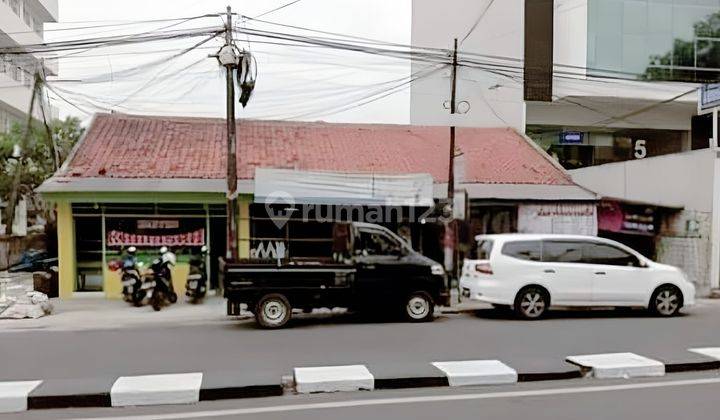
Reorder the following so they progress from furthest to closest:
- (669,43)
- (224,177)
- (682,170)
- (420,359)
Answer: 1. (669,43)
2. (682,170)
3. (224,177)
4. (420,359)

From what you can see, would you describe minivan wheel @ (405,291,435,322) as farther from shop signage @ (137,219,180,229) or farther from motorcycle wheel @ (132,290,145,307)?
shop signage @ (137,219,180,229)

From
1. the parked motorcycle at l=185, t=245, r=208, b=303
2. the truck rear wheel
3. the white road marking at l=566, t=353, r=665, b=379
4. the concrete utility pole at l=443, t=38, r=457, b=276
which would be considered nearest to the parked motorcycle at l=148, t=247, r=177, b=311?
the parked motorcycle at l=185, t=245, r=208, b=303

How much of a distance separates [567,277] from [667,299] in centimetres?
210

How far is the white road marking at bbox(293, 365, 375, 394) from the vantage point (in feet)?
20.6

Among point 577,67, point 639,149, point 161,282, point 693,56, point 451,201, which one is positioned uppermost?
point 693,56

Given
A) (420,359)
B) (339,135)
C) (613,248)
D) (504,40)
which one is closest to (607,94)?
(504,40)

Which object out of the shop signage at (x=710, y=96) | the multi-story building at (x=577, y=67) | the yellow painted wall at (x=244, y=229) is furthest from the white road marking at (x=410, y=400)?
the multi-story building at (x=577, y=67)

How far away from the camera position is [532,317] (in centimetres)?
1121

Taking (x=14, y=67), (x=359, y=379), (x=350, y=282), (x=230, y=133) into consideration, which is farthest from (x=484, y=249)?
(x=14, y=67)

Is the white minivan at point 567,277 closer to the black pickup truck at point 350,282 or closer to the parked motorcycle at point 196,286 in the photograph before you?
the black pickup truck at point 350,282

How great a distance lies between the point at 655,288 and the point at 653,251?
16.6 ft

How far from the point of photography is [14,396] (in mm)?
5879

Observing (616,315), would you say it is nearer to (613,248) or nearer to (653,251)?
(613,248)

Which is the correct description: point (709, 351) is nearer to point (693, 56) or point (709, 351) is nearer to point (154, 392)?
point (154, 392)
